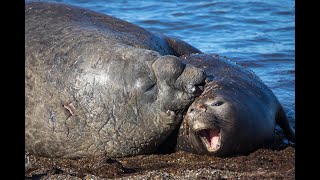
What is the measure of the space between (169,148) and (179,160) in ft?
0.88

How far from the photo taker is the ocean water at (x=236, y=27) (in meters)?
9.10

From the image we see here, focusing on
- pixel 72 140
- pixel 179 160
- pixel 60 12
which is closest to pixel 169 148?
pixel 179 160

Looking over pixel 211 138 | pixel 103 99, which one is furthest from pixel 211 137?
pixel 103 99

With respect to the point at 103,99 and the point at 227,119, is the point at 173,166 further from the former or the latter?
the point at 103,99

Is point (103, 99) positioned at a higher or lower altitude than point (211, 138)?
higher

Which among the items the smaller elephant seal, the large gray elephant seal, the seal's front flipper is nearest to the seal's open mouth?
the smaller elephant seal

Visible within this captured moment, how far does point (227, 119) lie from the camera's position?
553cm

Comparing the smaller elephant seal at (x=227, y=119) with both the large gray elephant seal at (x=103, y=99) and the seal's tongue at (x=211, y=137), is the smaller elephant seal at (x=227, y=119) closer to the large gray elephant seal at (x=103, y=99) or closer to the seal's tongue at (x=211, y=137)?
the seal's tongue at (x=211, y=137)

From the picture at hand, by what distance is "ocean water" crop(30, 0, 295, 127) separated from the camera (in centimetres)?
910

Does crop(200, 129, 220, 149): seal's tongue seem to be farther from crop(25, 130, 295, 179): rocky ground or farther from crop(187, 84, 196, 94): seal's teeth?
crop(187, 84, 196, 94): seal's teeth

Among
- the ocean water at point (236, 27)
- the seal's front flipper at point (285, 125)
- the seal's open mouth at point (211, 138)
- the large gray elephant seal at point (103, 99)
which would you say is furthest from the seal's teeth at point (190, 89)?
the ocean water at point (236, 27)

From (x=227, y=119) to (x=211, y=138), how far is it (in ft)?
0.82

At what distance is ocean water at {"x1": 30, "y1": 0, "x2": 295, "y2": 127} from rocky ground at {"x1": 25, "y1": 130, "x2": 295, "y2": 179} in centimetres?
155

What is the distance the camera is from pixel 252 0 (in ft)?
46.8
